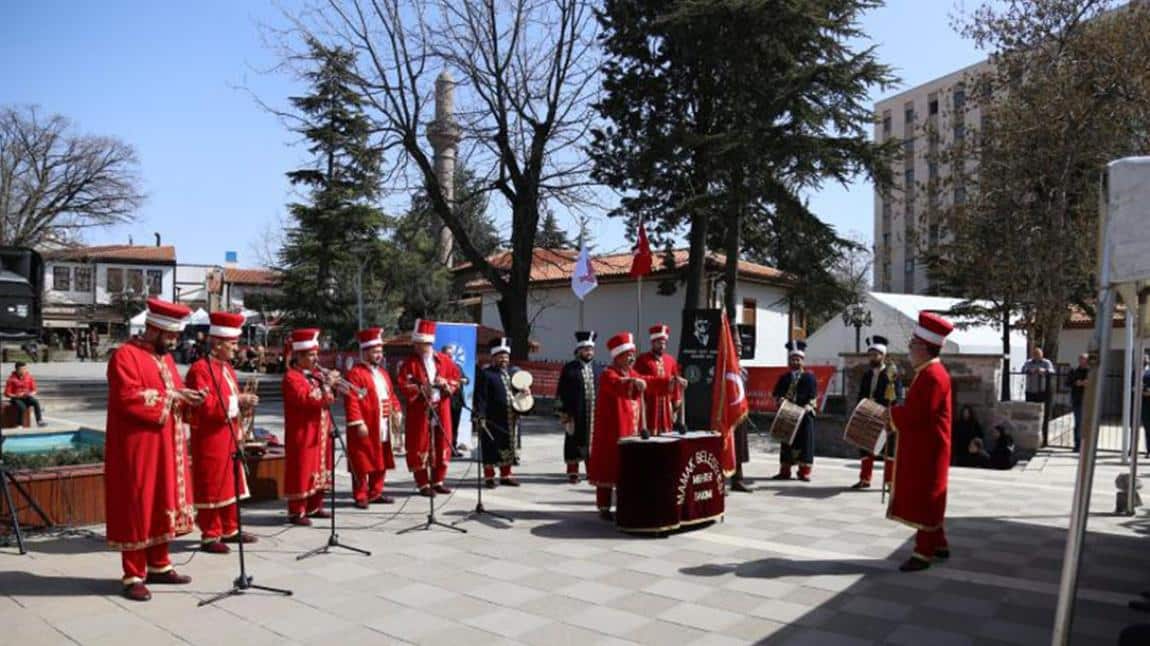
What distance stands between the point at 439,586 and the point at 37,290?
5.84m

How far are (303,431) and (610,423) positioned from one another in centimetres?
305

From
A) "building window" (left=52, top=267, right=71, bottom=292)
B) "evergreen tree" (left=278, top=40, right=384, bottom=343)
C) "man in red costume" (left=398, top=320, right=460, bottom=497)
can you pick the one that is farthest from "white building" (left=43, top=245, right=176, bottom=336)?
"man in red costume" (left=398, top=320, right=460, bottom=497)

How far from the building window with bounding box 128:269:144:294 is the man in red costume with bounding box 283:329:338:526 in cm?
6413

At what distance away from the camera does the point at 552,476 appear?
37.8 feet

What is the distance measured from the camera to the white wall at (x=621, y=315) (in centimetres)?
3142

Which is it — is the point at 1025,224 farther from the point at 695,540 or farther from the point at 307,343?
the point at 307,343

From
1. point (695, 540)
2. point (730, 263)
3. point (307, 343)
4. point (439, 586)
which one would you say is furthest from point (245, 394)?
point (730, 263)

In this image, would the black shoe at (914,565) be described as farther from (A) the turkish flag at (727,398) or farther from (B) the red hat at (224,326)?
(B) the red hat at (224,326)

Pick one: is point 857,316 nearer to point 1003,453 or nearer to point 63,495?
point 1003,453

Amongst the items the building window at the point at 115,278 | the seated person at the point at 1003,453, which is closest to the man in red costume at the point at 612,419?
the seated person at the point at 1003,453

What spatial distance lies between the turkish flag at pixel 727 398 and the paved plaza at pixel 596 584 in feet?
2.43

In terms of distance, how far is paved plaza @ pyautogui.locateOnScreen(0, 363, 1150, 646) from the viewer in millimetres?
5043

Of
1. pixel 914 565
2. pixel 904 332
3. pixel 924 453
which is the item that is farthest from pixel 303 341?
pixel 904 332

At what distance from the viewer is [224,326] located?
695cm
